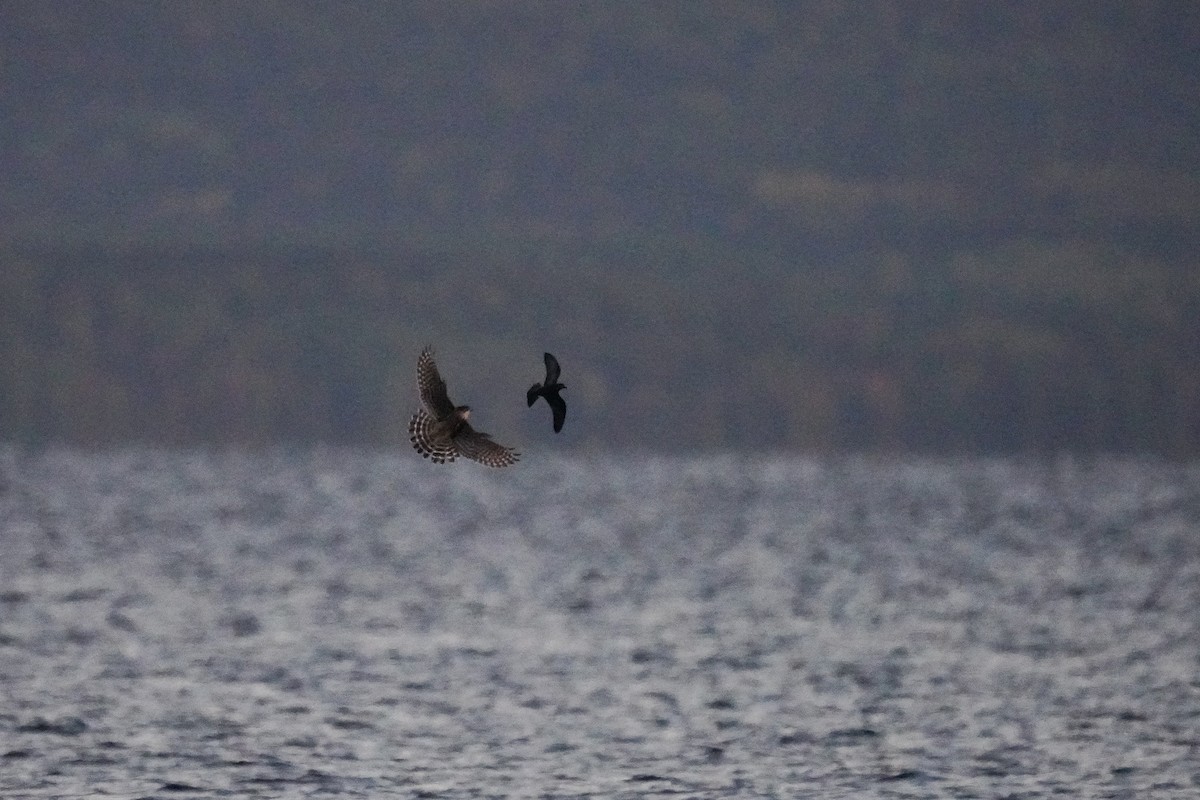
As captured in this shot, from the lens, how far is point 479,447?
17.6 metres

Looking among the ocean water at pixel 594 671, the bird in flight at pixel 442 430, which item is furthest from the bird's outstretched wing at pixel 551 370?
→ the ocean water at pixel 594 671

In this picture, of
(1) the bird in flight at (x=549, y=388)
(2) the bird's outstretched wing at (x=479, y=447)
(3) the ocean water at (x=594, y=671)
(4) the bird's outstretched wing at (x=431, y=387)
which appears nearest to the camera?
(1) the bird in flight at (x=549, y=388)

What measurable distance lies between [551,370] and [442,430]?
58.1 inches

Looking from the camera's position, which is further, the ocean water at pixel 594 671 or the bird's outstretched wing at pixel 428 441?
the ocean water at pixel 594 671

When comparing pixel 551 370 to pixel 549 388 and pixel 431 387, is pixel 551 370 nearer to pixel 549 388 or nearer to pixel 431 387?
pixel 549 388

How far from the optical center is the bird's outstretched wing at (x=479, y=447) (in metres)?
17.4

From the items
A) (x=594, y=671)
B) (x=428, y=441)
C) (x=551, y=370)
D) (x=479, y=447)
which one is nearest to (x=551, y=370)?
(x=551, y=370)

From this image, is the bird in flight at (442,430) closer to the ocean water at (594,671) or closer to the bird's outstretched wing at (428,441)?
the bird's outstretched wing at (428,441)

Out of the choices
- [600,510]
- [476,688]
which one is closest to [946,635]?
[476,688]

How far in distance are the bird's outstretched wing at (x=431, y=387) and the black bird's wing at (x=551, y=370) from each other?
1496 mm

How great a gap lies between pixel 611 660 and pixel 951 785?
771 inches

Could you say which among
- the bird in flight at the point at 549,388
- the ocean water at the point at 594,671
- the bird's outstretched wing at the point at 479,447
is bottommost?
the ocean water at the point at 594,671

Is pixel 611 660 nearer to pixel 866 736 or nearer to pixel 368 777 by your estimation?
pixel 866 736

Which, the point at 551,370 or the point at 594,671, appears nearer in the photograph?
the point at 551,370
